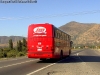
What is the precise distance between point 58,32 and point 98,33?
488ft

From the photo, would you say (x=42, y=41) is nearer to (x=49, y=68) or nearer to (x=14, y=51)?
(x=49, y=68)

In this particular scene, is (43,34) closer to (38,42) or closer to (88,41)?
(38,42)

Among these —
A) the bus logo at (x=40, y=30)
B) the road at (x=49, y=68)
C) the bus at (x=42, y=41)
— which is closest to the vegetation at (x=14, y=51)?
the bus at (x=42, y=41)

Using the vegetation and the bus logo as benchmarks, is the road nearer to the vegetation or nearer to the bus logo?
the bus logo

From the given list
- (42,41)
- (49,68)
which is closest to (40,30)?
(42,41)

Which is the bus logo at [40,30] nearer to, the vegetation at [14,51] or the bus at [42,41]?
the bus at [42,41]

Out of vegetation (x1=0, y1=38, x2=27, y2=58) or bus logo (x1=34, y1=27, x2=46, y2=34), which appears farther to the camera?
vegetation (x1=0, y1=38, x2=27, y2=58)

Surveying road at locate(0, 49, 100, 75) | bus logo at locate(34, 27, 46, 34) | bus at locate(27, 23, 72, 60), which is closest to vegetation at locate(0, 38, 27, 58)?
bus at locate(27, 23, 72, 60)

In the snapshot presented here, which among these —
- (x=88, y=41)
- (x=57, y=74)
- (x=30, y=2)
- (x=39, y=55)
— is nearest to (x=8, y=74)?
(x=57, y=74)

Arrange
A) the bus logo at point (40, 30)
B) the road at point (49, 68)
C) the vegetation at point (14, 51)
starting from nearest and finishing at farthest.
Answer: the road at point (49, 68)
the bus logo at point (40, 30)
the vegetation at point (14, 51)

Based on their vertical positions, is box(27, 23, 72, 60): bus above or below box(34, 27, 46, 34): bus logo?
below

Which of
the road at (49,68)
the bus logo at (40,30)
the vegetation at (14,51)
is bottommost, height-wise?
the road at (49,68)

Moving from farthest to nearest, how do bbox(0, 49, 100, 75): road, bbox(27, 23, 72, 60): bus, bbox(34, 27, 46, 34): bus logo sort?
1. bbox(34, 27, 46, 34): bus logo
2. bbox(27, 23, 72, 60): bus
3. bbox(0, 49, 100, 75): road

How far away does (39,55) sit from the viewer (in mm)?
24750
